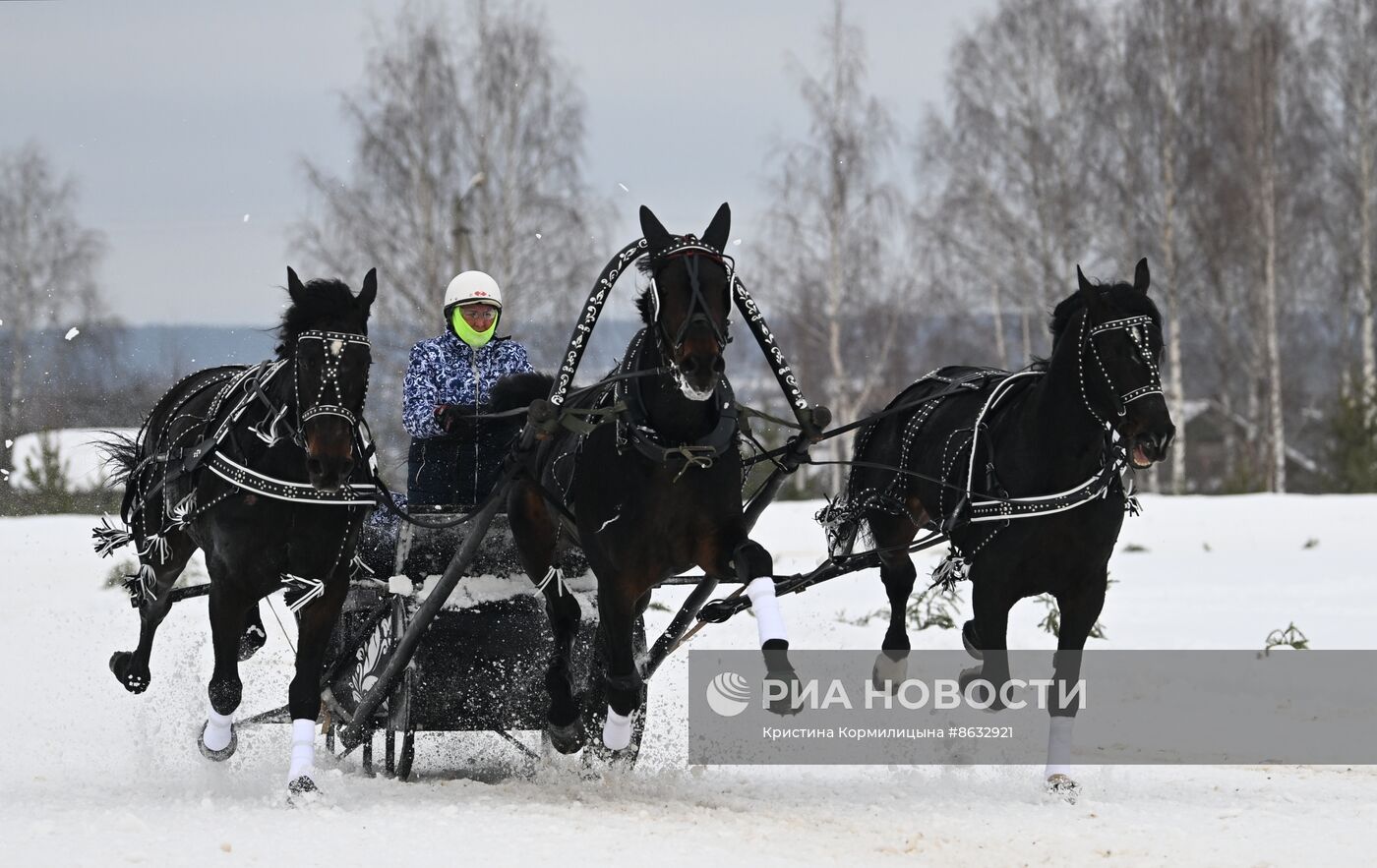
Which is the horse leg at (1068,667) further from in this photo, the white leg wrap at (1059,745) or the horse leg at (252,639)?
the horse leg at (252,639)

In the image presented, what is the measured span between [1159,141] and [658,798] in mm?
23584

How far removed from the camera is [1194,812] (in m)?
6.06

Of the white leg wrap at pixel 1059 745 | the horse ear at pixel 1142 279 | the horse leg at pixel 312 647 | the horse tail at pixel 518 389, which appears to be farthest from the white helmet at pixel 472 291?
the white leg wrap at pixel 1059 745

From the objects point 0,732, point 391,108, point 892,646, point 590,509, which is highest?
point 391,108

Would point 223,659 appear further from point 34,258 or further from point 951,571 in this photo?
point 34,258

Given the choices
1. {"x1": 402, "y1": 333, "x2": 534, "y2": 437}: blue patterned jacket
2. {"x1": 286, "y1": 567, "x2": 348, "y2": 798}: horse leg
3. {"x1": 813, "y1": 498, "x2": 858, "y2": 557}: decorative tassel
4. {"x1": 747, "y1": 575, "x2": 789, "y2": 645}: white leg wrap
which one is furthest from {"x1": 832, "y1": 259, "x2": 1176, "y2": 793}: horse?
{"x1": 286, "y1": 567, "x2": 348, "y2": 798}: horse leg

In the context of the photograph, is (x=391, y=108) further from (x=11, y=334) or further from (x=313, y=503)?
(x=313, y=503)

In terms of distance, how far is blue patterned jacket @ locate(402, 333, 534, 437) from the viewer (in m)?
7.06

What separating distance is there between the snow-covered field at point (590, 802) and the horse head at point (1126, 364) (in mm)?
1444

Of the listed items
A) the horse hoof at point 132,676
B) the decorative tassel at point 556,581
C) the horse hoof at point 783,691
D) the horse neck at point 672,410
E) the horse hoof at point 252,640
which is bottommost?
the horse hoof at point 132,676

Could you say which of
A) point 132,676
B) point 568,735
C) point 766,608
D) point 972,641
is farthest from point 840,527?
point 132,676

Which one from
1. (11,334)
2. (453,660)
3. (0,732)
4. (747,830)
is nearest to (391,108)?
(11,334)

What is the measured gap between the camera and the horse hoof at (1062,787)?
249 inches

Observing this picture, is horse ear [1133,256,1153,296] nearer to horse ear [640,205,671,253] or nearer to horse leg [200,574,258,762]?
horse ear [640,205,671,253]
